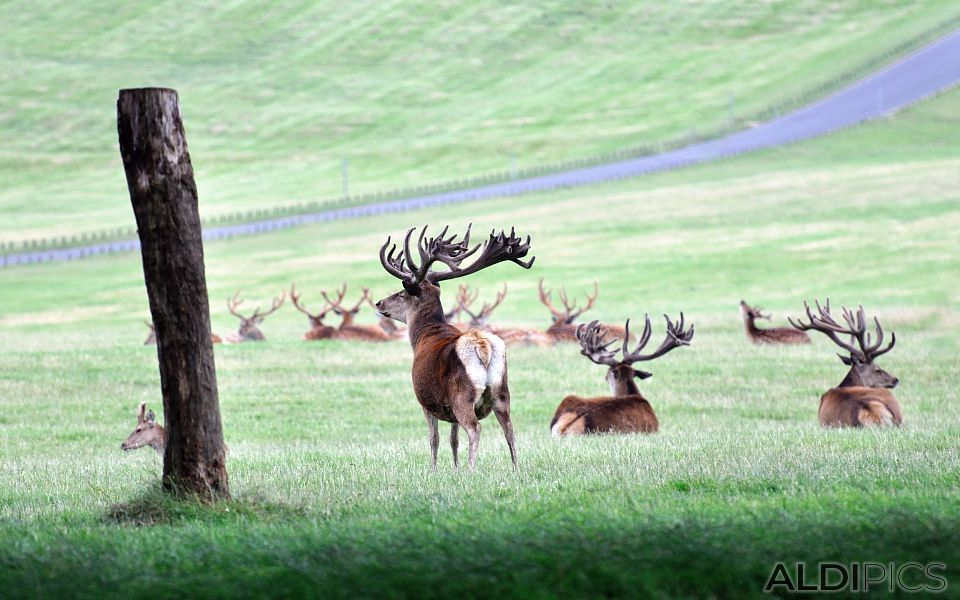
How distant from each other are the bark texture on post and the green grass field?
0.41 m

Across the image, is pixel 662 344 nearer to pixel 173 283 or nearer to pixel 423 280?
pixel 423 280

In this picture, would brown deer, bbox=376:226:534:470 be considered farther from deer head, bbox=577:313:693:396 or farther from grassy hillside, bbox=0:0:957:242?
grassy hillside, bbox=0:0:957:242

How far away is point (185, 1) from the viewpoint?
122875 millimetres

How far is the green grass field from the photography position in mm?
7047

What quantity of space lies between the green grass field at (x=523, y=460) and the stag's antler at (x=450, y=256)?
164 centimetres

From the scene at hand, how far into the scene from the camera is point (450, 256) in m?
12.5

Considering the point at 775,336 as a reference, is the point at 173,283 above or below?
above

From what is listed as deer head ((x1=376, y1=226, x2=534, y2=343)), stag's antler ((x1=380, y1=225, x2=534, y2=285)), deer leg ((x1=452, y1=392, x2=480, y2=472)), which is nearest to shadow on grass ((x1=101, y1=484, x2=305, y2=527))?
deer leg ((x1=452, y1=392, x2=480, y2=472))

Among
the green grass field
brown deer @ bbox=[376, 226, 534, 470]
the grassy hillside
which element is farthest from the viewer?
the grassy hillside

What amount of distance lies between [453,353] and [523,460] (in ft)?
4.93

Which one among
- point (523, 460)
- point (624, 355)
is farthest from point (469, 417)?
point (624, 355)

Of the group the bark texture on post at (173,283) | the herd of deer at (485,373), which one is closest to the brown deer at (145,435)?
the herd of deer at (485,373)

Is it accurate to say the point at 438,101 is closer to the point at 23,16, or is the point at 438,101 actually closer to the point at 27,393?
the point at 23,16

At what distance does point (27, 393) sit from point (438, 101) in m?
82.7
